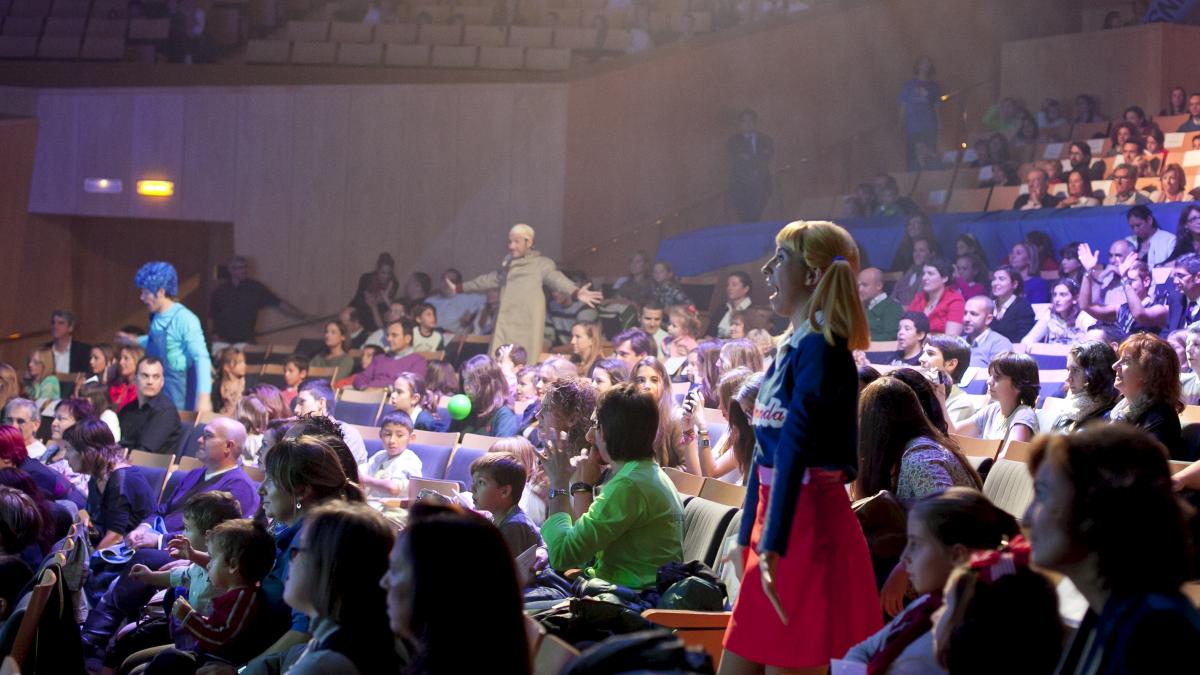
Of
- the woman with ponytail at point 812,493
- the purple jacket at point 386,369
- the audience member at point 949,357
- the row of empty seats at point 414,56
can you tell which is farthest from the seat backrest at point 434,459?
the row of empty seats at point 414,56

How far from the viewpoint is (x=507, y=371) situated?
7480 millimetres

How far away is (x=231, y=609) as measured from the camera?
297 cm

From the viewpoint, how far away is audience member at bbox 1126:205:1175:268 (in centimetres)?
745

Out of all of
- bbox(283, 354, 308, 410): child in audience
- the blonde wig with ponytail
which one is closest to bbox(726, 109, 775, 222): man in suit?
bbox(283, 354, 308, 410): child in audience

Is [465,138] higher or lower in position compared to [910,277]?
higher

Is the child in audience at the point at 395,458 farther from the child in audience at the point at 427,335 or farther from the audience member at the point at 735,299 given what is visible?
the child in audience at the point at 427,335

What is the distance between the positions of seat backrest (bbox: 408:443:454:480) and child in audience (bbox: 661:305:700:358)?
9.15 ft

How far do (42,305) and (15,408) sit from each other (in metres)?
5.72

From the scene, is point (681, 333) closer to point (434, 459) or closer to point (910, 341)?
point (910, 341)

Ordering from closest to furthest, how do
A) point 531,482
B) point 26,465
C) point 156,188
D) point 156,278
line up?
point 531,482 → point 26,465 → point 156,278 → point 156,188

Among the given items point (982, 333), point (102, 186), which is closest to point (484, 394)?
point (982, 333)

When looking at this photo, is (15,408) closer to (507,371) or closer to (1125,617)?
(507,371)

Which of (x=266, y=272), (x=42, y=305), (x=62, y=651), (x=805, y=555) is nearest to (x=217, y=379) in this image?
(x=266, y=272)

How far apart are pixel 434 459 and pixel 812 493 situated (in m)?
3.55
